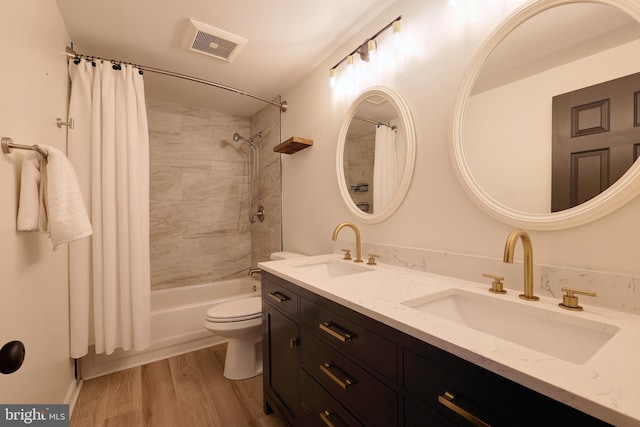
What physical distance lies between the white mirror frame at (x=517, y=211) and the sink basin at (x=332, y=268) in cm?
68

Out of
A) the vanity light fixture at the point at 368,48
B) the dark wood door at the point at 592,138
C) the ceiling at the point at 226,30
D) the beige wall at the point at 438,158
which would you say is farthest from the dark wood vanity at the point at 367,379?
the ceiling at the point at 226,30

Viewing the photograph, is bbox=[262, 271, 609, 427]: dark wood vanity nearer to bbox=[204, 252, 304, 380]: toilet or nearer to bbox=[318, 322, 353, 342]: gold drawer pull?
bbox=[318, 322, 353, 342]: gold drawer pull

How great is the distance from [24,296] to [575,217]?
6.58ft

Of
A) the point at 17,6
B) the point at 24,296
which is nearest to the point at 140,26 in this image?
the point at 17,6

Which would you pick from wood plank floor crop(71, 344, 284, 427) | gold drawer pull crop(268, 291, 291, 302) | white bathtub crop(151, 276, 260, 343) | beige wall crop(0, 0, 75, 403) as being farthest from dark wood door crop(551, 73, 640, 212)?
white bathtub crop(151, 276, 260, 343)

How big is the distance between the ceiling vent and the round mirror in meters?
0.92

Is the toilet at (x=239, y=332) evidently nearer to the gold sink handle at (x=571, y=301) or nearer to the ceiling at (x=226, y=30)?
the gold sink handle at (x=571, y=301)

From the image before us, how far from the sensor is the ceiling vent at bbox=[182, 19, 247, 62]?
167 cm

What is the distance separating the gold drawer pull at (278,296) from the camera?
1.30 metres

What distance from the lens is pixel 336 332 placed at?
951 mm

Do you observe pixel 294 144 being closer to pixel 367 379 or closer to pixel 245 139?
pixel 245 139

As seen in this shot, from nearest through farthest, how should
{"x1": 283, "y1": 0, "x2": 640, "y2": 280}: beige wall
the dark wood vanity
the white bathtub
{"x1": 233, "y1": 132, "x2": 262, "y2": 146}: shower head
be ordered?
the dark wood vanity
{"x1": 283, "y1": 0, "x2": 640, "y2": 280}: beige wall
the white bathtub
{"x1": 233, "y1": 132, "x2": 262, "y2": 146}: shower head

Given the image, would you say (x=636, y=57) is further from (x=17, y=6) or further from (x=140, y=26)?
(x=140, y=26)

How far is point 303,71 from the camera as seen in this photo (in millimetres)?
2201
